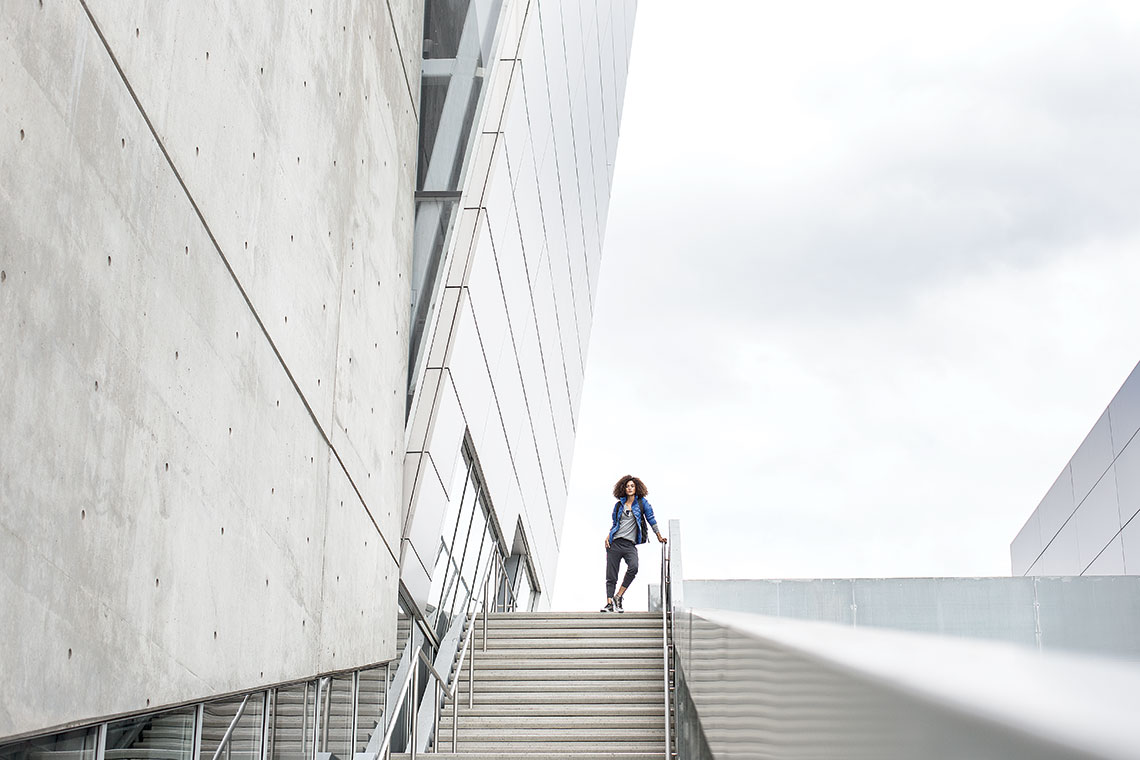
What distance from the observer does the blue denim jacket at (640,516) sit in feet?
48.4

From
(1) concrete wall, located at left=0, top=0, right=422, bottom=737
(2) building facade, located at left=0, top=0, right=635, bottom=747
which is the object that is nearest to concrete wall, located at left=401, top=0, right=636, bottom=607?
(2) building facade, located at left=0, top=0, right=635, bottom=747

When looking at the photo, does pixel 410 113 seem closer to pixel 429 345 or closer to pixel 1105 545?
pixel 429 345

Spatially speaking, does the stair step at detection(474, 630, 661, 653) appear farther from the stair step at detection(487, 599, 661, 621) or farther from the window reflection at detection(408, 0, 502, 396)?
the window reflection at detection(408, 0, 502, 396)

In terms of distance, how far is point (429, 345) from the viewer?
10984mm

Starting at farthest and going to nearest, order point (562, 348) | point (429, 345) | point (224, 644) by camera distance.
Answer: point (562, 348)
point (429, 345)
point (224, 644)

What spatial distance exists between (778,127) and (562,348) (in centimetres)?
11331

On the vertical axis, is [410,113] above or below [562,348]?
below

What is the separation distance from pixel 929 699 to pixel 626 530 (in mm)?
14094

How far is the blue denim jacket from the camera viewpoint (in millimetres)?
14750

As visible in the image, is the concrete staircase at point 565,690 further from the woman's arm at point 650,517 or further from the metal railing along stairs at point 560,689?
the woman's arm at point 650,517

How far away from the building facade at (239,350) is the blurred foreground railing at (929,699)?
2.47 m

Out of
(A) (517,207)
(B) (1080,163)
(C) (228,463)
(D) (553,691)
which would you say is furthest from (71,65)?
(B) (1080,163)

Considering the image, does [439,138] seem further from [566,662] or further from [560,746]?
[560,746]

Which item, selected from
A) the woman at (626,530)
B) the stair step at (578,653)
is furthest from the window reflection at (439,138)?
the woman at (626,530)
